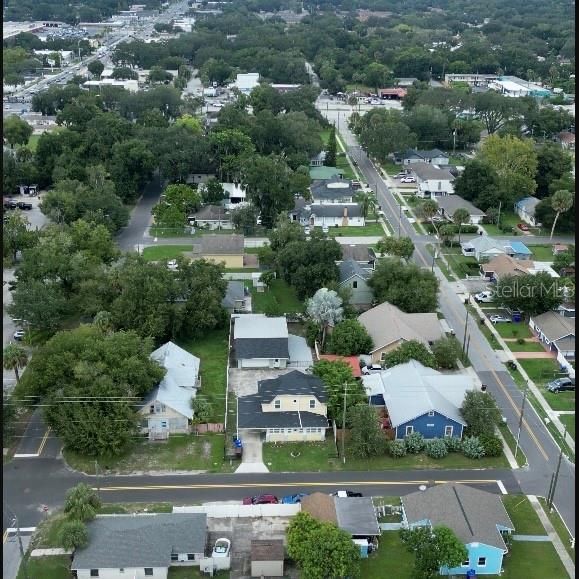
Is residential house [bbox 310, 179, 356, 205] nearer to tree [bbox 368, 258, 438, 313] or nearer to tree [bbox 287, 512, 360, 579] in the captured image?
tree [bbox 368, 258, 438, 313]

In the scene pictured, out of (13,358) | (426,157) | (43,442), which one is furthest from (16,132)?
(43,442)

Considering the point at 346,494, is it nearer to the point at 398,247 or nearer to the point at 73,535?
the point at 73,535

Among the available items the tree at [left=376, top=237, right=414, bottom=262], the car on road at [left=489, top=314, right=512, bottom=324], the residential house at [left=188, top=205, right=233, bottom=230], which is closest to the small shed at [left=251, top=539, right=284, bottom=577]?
the car on road at [left=489, top=314, right=512, bottom=324]

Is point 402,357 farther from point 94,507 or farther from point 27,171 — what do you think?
point 27,171

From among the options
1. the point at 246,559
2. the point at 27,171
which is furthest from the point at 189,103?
the point at 246,559

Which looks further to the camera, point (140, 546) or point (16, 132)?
point (16, 132)

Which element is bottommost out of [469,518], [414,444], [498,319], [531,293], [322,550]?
[498,319]
